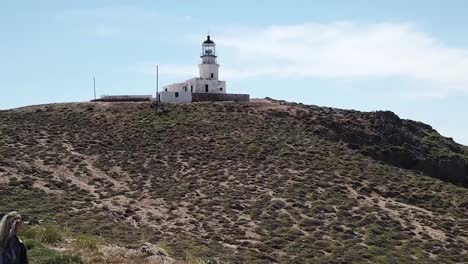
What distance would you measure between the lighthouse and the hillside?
332 cm

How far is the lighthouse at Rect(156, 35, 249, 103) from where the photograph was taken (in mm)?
58688

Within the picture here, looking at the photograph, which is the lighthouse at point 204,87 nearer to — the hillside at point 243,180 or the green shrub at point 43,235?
the hillside at point 243,180

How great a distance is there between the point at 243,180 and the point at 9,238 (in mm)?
29613

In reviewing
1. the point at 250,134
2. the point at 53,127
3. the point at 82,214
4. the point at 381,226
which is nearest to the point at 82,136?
the point at 53,127

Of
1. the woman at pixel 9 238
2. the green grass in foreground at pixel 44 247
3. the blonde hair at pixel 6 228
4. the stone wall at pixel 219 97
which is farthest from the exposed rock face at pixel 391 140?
the blonde hair at pixel 6 228

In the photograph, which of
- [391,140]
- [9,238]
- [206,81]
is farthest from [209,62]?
[9,238]

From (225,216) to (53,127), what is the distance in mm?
22052

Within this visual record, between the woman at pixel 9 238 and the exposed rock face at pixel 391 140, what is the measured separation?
42.5m

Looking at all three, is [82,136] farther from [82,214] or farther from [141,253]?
[141,253]

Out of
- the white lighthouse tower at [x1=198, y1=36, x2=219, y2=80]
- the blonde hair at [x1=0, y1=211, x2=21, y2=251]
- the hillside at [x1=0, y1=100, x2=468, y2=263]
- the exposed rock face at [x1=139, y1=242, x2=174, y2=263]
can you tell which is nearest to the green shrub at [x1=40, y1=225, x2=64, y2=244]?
the exposed rock face at [x1=139, y1=242, x2=174, y2=263]

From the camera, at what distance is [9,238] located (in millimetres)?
9312

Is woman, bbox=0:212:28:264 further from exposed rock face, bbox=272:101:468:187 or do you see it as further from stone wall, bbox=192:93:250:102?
stone wall, bbox=192:93:250:102

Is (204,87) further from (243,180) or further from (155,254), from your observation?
(155,254)

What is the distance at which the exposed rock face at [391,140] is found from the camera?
1982 inches
